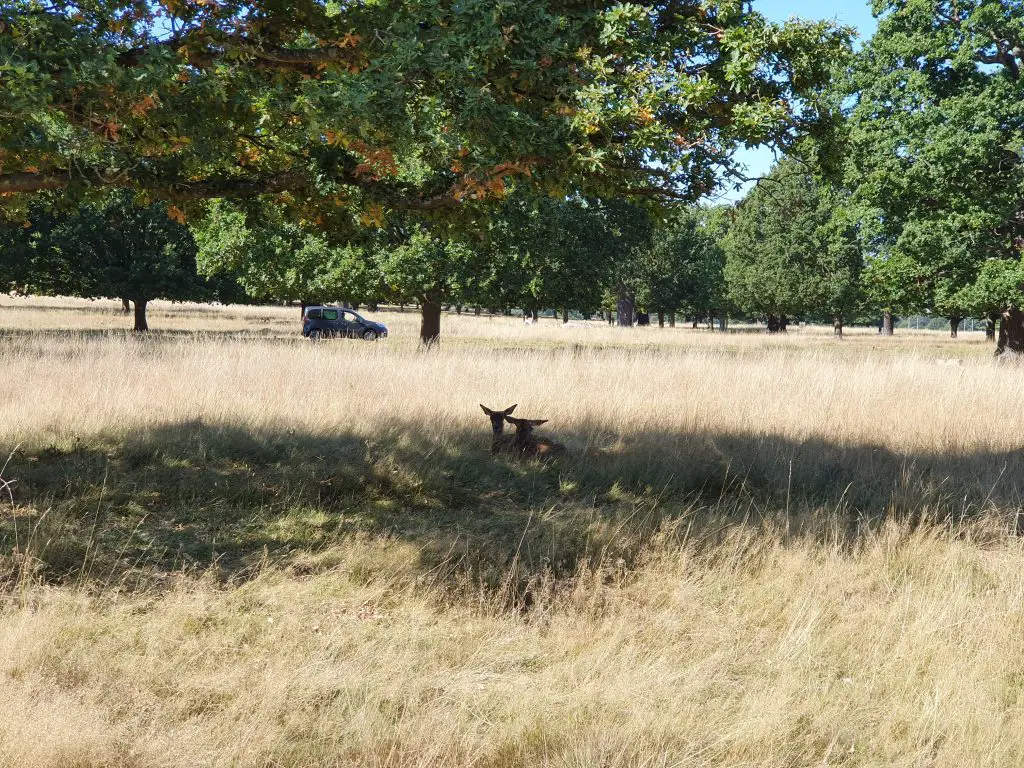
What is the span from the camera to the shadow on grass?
17.1 feet

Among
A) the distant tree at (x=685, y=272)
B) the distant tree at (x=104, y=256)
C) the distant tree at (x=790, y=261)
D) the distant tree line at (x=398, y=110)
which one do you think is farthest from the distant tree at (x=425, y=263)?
the distant tree at (x=685, y=272)

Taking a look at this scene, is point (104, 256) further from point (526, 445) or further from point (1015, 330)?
point (1015, 330)

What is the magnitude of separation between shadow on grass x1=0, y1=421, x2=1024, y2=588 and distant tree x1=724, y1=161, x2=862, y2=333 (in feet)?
120

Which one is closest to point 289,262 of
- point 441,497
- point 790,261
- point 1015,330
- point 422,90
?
point 441,497

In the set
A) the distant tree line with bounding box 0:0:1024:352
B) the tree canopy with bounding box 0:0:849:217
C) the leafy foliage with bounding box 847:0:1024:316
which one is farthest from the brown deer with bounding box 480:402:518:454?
the leafy foliage with bounding box 847:0:1024:316

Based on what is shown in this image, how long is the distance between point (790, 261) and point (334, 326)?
2850 centimetres

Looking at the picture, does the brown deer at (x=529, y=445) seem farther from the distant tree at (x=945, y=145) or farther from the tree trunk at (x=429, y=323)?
the tree trunk at (x=429, y=323)

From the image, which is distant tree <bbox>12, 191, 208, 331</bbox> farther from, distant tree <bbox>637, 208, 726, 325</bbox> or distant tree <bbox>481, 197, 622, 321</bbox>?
distant tree <bbox>637, 208, 726, 325</bbox>

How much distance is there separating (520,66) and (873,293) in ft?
62.4

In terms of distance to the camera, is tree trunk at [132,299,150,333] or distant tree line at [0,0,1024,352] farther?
tree trunk at [132,299,150,333]

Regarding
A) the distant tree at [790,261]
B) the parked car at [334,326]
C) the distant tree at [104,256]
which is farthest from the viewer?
the distant tree at [790,261]

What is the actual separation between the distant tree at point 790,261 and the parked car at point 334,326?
2175cm

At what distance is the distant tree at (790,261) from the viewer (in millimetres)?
44188

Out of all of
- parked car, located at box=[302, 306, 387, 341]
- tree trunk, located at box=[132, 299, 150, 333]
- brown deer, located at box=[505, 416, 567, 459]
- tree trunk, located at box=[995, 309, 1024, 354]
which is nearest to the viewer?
brown deer, located at box=[505, 416, 567, 459]
